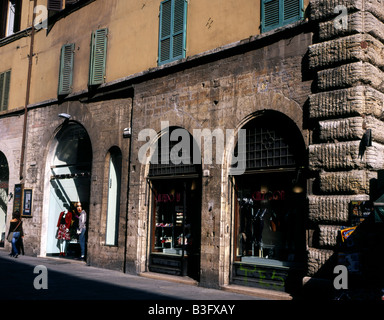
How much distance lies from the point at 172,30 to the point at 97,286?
6.16m

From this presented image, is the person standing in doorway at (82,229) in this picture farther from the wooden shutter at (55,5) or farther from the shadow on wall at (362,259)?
the shadow on wall at (362,259)

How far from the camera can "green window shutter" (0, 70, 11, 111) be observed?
17250 millimetres

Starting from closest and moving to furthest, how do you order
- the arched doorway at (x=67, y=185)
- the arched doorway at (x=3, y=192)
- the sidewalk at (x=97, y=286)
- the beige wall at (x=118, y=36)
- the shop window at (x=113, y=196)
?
the sidewalk at (x=97, y=286) → the beige wall at (x=118, y=36) → the shop window at (x=113, y=196) → the arched doorway at (x=67, y=185) → the arched doorway at (x=3, y=192)

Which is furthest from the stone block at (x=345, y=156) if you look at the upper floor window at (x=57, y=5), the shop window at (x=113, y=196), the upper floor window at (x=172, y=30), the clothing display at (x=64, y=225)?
the upper floor window at (x=57, y=5)

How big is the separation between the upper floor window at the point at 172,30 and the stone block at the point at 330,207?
4904 millimetres

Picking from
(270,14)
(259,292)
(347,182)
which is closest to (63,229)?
(259,292)

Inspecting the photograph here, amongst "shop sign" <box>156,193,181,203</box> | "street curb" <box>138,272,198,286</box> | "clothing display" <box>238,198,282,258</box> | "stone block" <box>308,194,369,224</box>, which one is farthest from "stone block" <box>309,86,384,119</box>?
"street curb" <box>138,272,198,286</box>

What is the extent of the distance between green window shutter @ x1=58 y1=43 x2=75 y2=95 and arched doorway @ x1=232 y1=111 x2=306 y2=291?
277 inches

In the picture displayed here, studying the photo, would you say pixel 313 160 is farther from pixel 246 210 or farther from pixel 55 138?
pixel 55 138

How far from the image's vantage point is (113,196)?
41.6ft

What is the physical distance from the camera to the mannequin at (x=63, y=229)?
14.8 metres

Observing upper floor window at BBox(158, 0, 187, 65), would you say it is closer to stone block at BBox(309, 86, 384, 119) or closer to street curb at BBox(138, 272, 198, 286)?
stone block at BBox(309, 86, 384, 119)
